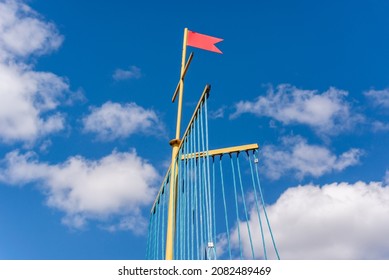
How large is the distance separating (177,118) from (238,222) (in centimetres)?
289

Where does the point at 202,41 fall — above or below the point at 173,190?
above

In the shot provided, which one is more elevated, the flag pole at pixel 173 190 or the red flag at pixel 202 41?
the red flag at pixel 202 41

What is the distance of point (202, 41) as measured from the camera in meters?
9.78

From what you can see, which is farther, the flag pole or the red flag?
the red flag

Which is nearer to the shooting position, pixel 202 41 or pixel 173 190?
pixel 173 190

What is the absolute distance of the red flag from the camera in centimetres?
954

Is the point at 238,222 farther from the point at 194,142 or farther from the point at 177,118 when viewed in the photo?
the point at 177,118

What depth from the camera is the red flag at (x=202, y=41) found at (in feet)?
31.3

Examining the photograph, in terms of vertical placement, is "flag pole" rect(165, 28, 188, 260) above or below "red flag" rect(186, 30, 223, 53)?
below

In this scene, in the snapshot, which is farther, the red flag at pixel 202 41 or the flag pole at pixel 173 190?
the red flag at pixel 202 41
